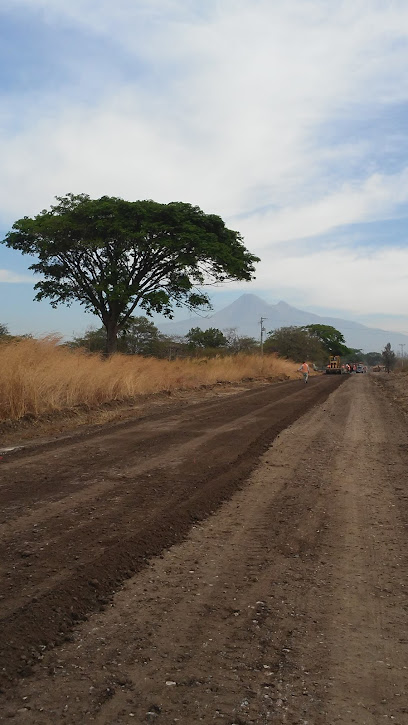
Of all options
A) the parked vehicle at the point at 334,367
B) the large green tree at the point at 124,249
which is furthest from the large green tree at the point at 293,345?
the large green tree at the point at 124,249

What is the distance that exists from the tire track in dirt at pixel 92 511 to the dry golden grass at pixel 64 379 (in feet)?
7.56

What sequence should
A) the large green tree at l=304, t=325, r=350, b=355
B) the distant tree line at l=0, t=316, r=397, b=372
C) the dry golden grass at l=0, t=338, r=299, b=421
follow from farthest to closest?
the large green tree at l=304, t=325, r=350, b=355 → the distant tree line at l=0, t=316, r=397, b=372 → the dry golden grass at l=0, t=338, r=299, b=421

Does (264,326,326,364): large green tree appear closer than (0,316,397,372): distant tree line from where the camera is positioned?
No

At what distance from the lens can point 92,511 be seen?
5.33 meters

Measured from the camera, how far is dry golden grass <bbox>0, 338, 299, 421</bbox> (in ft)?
37.4

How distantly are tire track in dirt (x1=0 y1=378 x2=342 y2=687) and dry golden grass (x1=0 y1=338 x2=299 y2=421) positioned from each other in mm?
2305

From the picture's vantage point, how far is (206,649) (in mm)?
2998

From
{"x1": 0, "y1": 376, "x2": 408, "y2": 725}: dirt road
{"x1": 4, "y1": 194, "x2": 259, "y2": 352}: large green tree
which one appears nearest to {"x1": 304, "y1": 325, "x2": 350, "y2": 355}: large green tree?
{"x1": 4, "y1": 194, "x2": 259, "y2": 352}: large green tree

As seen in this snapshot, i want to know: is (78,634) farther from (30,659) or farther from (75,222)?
(75,222)

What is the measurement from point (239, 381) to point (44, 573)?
2755cm

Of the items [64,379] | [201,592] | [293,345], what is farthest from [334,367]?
[201,592]

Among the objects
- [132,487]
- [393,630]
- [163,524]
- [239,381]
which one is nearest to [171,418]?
[132,487]

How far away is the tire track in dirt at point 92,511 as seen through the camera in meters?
3.35

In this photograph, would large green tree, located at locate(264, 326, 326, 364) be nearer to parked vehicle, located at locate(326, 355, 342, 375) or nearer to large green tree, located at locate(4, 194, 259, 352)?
parked vehicle, located at locate(326, 355, 342, 375)
